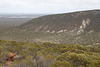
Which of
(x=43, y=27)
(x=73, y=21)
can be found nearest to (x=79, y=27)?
(x=73, y=21)

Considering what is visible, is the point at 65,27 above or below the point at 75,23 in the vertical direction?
below

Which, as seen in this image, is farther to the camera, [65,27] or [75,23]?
[65,27]

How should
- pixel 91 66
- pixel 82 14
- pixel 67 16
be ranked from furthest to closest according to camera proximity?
pixel 67 16, pixel 82 14, pixel 91 66

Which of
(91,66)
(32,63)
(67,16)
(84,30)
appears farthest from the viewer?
(67,16)

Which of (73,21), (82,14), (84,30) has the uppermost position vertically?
(82,14)

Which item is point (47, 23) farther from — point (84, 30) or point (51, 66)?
point (51, 66)

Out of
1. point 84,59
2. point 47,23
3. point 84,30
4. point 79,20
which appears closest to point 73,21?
point 79,20

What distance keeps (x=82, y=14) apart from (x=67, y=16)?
10.5 m

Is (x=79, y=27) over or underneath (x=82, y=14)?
underneath

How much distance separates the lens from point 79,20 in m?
63.7

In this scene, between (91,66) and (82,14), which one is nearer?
(91,66)

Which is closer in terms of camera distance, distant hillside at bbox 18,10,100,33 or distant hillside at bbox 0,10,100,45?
distant hillside at bbox 0,10,100,45

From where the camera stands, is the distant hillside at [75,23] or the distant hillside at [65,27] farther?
the distant hillside at [75,23]

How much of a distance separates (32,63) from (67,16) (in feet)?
212
